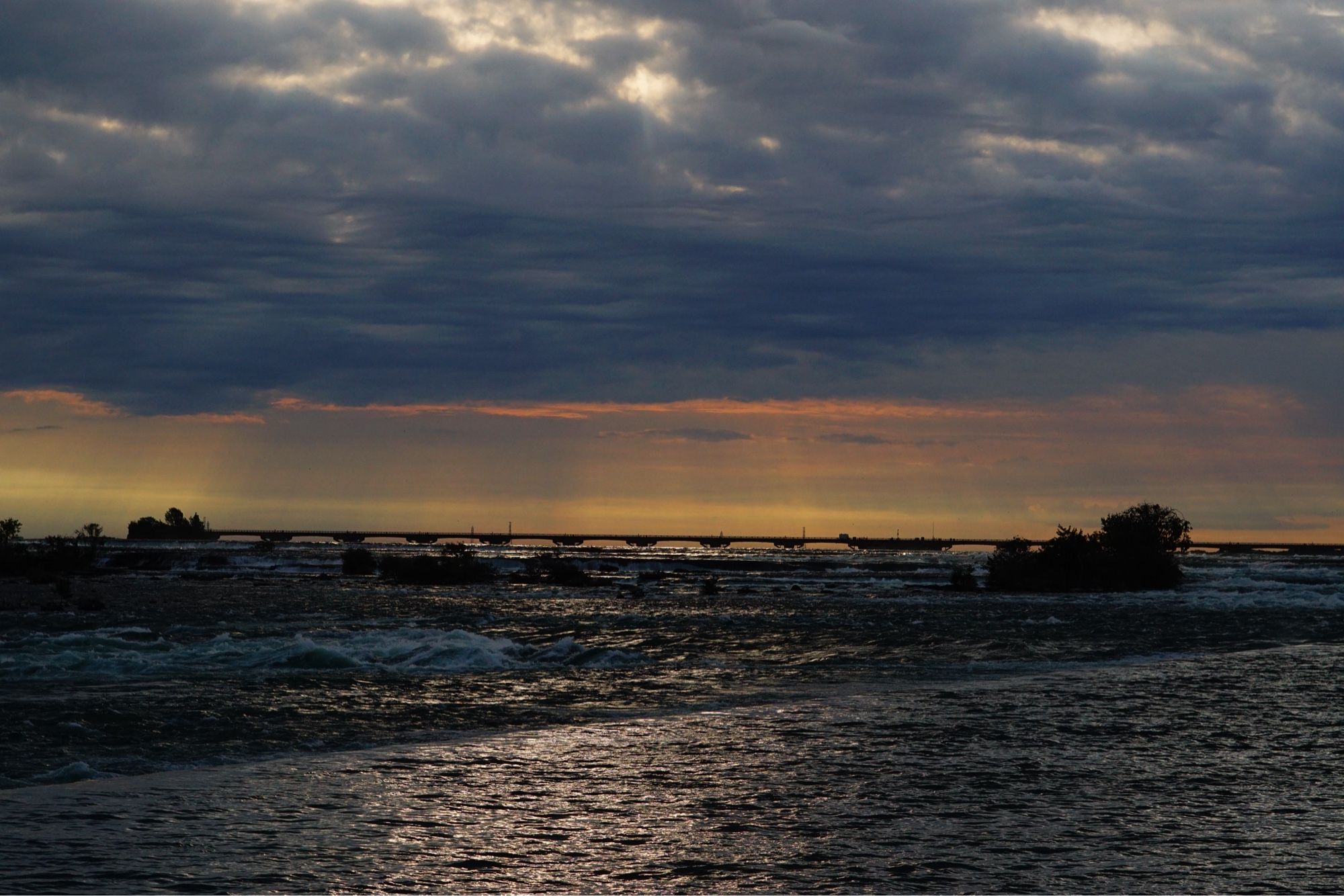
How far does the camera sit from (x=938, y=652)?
3547 centimetres

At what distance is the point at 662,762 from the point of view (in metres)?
17.4

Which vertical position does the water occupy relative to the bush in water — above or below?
above

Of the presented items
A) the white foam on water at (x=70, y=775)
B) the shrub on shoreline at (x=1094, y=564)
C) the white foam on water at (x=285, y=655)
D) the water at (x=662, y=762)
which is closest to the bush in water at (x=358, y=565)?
the shrub on shoreline at (x=1094, y=564)

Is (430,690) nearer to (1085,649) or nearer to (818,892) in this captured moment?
(818,892)

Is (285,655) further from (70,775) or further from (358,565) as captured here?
(358,565)

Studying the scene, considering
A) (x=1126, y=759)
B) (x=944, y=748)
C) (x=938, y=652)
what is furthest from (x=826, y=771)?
(x=938, y=652)

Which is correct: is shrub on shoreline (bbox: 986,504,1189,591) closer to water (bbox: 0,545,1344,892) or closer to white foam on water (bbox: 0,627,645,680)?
water (bbox: 0,545,1344,892)

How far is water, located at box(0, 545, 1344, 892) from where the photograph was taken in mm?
11914

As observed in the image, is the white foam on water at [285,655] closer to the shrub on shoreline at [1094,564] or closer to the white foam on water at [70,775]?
the white foam on water at [70,775]

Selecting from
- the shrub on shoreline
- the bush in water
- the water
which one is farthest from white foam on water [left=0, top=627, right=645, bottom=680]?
the bush in water

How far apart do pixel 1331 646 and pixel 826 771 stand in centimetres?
2758

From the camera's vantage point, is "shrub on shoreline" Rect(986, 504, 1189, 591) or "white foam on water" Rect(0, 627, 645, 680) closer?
"white foam on water" Rect(0, 627, 645, 680)

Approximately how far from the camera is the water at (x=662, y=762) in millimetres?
11914

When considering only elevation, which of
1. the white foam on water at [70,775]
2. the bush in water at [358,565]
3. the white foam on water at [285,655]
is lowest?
the bush in water at [358,565]
